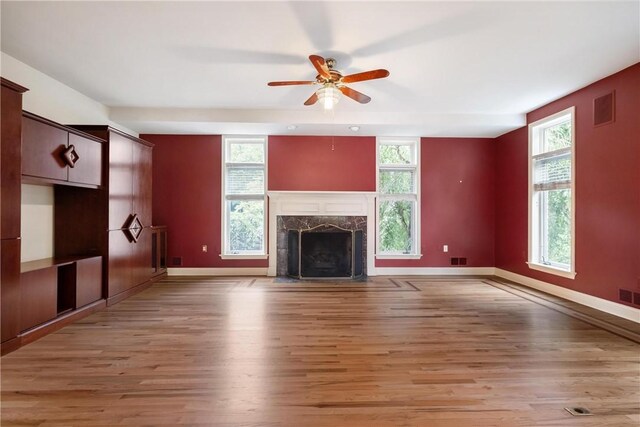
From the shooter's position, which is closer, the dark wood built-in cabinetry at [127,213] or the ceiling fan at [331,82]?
the ceiling fan at [331,82]

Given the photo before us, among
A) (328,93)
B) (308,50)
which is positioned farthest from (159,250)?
(308,50)

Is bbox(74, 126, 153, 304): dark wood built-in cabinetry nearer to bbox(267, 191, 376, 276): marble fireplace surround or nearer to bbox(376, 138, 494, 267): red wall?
bbox(267, 191, 376, 276): marble fireplace surround

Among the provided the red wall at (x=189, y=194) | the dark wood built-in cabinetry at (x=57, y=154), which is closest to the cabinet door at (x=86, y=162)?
the dark wood built-in cabinetry at (x=57, y=154)

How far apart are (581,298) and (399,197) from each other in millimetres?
3001

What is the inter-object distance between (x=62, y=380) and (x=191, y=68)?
3.07 metres

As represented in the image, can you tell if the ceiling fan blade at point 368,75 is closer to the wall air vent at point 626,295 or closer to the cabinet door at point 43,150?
the cabinet door at point 43,150

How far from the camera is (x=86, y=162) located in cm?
347

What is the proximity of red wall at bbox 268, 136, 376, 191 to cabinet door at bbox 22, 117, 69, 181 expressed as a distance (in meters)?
3.06

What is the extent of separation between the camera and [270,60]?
10.6ft

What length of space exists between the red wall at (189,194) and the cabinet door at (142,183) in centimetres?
84

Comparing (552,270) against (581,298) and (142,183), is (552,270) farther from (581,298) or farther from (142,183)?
(142,183)

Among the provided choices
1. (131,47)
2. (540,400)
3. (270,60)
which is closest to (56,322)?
(131,47)

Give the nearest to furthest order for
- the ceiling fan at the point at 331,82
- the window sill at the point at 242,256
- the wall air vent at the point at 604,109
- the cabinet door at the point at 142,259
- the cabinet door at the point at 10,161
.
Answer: the cabinet door at the point at 10,161 → the ceiling fan at the point at 331,82 → the wall air vent at the point at 604,109 → the cabinet door at the point at 142,259 → the window sill at the point at 242,256

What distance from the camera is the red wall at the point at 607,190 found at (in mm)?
3287
